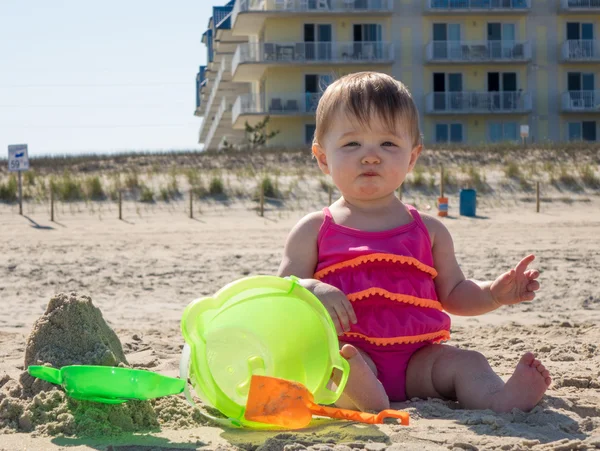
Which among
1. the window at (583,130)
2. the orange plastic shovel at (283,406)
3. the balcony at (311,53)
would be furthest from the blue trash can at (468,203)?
the window at (583,130)

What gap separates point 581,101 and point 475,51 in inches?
175

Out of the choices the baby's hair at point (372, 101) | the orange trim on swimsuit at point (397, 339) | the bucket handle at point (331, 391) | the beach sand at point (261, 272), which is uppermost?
the baby's hair at point (372, 101)

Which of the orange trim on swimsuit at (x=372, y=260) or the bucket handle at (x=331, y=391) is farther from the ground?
the orange trim on swimsuit at (x=372, y=260)

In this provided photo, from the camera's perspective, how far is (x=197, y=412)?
273cm

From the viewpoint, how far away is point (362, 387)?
2752mm

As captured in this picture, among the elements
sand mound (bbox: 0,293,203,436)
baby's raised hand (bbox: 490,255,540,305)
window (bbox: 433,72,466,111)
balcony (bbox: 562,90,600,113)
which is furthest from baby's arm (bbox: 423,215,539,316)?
balcony (bbox: 562,90,600,113)

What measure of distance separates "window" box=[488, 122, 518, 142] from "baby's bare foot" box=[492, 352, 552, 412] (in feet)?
104

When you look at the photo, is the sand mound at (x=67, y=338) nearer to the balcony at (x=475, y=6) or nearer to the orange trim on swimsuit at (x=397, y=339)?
the orange trim on swimsuit at (x=397, y=339)

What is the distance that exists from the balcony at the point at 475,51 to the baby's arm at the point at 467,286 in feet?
101

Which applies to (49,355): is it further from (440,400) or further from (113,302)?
(113,302)

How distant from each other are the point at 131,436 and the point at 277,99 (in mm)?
30811

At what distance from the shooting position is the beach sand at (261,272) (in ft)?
7.98

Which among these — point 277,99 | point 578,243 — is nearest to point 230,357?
point 578,243

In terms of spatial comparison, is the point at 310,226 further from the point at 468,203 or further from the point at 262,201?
the point at 262,201
